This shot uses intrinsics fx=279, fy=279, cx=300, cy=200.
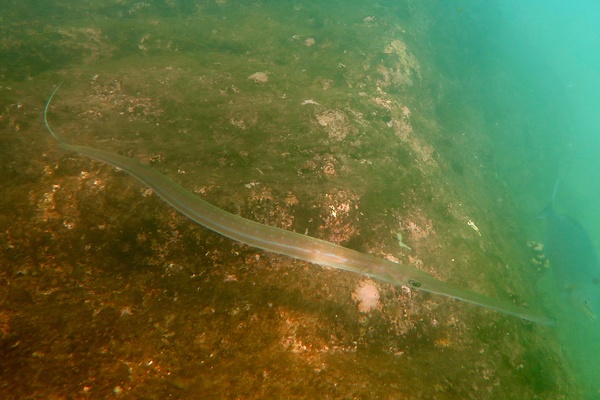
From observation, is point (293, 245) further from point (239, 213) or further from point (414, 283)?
point (414, 283)

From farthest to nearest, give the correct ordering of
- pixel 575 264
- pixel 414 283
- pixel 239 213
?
pixel 575 264 → pixel 239 213 → pixel 414 283

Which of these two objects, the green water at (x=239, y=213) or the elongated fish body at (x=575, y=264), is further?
the elongated fish body at (x=575, y=264)

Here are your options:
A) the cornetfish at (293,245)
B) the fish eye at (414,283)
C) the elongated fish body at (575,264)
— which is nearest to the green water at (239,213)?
the cornetfish at (293,245)

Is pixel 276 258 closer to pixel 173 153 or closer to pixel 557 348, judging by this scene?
pixel 173 153

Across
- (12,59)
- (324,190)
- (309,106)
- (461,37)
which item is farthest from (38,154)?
(461,37)

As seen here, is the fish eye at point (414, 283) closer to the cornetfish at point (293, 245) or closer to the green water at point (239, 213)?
the cornetfish at point (293, 245)

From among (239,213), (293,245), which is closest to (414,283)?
(293,245)
